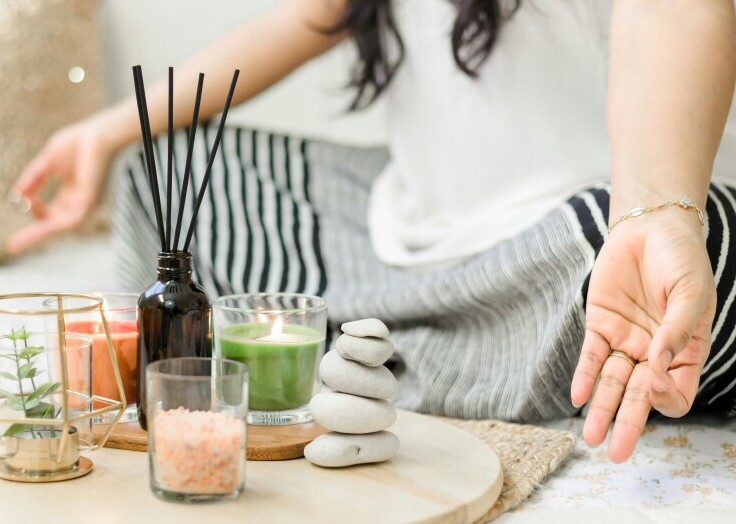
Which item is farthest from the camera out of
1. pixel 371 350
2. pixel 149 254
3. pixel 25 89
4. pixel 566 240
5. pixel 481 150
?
pixel 25 89

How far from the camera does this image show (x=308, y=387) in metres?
0.85

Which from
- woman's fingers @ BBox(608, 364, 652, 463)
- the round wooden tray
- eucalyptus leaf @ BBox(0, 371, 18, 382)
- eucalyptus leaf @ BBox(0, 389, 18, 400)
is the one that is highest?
eucalyptus leaf @ BBox(0, 371, 18, 382)

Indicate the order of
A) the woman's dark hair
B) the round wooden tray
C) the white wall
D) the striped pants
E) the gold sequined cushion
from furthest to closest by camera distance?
the white wall
the gold sequined cushion
the woman's dark hair
the striped pants
the round wooden tray

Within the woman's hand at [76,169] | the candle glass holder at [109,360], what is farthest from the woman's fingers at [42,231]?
the candle glass holder at [109,360]

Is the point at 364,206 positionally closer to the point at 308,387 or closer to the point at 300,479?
the point at 308,387

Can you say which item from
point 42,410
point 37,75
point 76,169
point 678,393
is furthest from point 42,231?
point 678,393

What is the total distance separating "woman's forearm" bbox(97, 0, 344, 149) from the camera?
1456 millimetres

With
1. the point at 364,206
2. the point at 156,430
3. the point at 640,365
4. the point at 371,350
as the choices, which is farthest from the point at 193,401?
the point at 364,206

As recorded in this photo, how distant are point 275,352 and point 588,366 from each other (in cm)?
27

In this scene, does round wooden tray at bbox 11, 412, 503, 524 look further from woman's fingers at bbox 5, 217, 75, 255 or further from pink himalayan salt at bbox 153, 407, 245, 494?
woman's fingers at bbox 5, 217, 75, 255

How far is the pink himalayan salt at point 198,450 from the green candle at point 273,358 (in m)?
0.15

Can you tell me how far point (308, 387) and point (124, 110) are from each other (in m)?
0.78

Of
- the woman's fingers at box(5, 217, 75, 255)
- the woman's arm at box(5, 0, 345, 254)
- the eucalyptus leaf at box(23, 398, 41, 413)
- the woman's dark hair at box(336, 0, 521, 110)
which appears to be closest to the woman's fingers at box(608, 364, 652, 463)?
the eucalyptus leaf at box(23, 398, 41, 413)

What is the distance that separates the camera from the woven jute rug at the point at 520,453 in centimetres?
81
